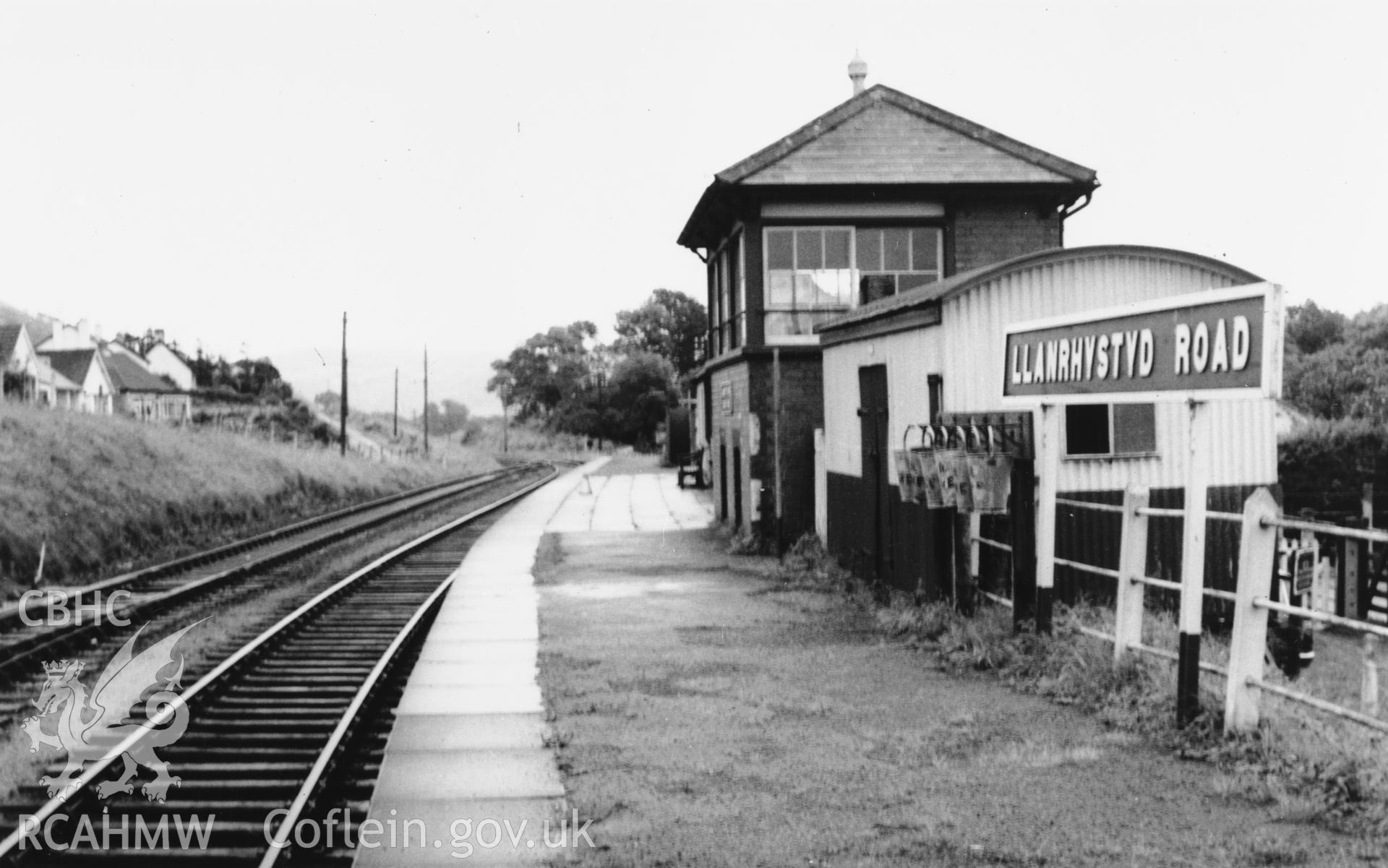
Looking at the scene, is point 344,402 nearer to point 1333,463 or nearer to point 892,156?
point 892,156

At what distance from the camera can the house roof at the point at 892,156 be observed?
67.2 ft

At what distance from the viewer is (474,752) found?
25.2ft

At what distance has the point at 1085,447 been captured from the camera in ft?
36.1

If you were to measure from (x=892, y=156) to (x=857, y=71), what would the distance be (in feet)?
12.9

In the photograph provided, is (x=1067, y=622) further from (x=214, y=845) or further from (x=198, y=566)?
(x=198, y=566)

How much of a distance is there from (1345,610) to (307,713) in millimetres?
14197

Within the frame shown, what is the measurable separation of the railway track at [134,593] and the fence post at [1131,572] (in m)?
7.42

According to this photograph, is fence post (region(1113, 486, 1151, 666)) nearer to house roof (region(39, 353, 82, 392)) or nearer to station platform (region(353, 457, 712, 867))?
station platform (region(353, 457, 712, 867))

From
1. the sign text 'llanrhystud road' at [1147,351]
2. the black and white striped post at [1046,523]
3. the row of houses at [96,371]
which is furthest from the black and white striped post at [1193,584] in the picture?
the row of houses at [96,371]

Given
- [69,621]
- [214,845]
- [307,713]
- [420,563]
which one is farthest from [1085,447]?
[420,563]

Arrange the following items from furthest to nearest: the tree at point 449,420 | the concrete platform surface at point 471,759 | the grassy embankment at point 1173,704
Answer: the tree at point 449,420 < the concrete platform surface at point 471,759 < the grassy embankment at point 1173,704

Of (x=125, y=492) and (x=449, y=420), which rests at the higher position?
(x=449, y=420)

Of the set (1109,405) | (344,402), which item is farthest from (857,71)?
(344,402)

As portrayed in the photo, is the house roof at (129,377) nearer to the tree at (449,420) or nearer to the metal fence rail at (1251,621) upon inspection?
the tree at (449,420)
